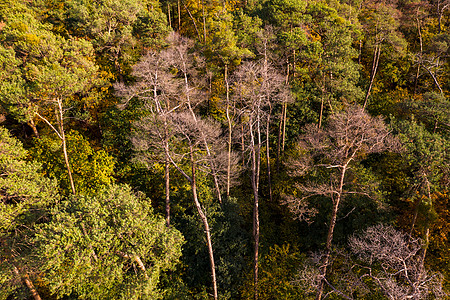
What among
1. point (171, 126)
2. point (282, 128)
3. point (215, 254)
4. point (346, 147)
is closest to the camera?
point (346, 147)

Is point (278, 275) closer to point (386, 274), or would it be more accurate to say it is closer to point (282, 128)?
point (386, 274)

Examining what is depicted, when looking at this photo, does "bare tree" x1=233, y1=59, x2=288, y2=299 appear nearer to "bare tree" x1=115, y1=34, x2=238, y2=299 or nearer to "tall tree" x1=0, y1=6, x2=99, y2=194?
"bare tree" x1=115, y1=34, x2=238, y2=299

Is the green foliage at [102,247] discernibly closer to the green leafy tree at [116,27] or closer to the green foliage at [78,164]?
the green foliage at [78,164]

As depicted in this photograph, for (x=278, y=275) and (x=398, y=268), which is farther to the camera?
(x=278, y=275)

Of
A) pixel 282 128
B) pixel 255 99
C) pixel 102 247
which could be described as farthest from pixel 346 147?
pixel 282 128

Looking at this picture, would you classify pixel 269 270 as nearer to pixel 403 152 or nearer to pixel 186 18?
pixel 403 152

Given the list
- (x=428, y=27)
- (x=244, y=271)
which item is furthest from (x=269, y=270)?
(x=428, y=27)

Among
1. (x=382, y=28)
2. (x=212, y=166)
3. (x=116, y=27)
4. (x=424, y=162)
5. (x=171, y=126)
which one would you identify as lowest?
(x=212, y=166)
